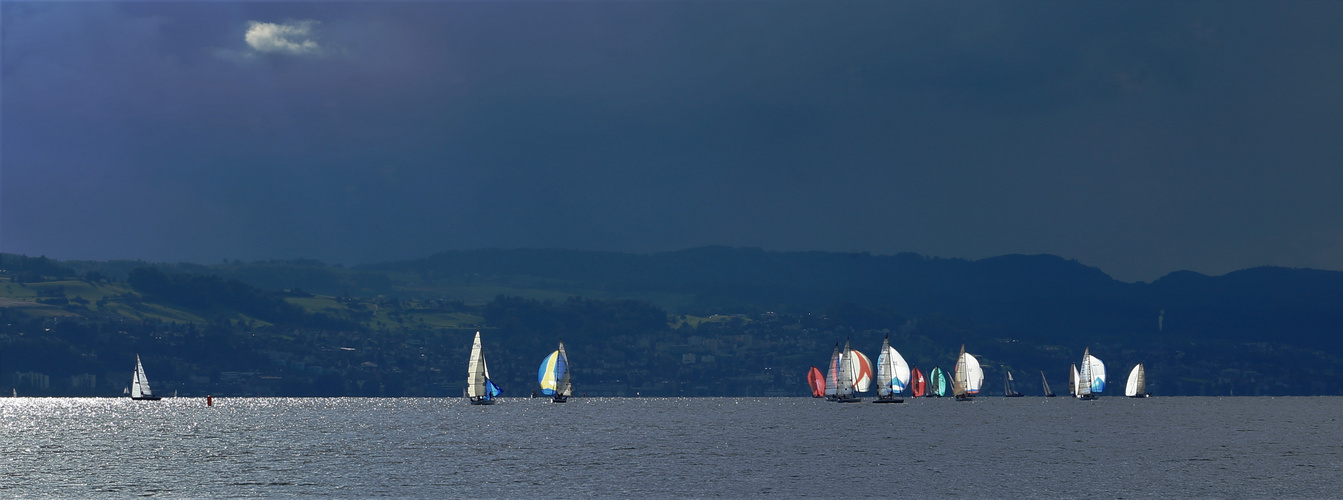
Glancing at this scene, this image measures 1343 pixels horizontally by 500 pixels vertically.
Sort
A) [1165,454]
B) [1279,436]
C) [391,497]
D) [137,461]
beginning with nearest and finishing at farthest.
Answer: [391,497] < [137,461] < [1165,454] < [1279,436]

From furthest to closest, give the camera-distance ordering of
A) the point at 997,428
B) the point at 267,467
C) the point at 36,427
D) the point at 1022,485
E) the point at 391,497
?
the point at 36,427 < the point at 997,428 < the point at 267,467 < the point at 1022,485 < the point at 391,497

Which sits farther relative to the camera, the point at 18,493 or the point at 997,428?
the point at 997,428

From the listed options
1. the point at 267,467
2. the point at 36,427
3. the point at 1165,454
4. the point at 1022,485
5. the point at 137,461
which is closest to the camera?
the point at 1022,485

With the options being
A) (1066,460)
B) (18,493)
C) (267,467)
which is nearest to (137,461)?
(267,467)

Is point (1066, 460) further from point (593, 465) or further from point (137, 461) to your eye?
point (137, 461)

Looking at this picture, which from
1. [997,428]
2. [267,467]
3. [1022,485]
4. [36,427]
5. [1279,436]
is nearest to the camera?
[1022,485]

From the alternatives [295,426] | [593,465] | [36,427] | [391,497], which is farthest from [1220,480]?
[36,427]

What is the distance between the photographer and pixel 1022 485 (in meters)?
70.1

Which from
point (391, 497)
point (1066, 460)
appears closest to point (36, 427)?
point (391, 497)

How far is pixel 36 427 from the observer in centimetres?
15688

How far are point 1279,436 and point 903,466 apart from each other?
68536mm

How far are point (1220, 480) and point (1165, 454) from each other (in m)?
24.3

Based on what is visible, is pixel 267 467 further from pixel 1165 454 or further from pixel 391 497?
pixel 1165 454

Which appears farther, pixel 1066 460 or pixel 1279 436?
pixel 1279 436
